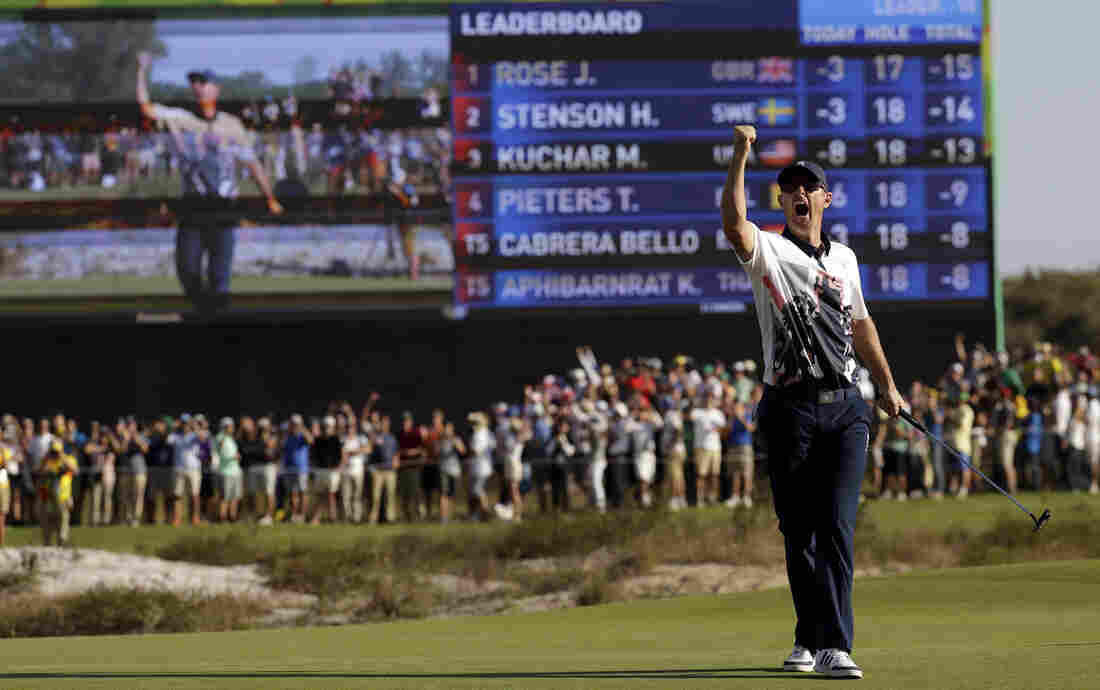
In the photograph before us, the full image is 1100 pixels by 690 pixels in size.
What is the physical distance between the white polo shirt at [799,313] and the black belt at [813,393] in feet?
0.08

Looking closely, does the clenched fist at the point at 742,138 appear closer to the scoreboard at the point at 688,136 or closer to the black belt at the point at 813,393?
the black belt at the point at 813,393

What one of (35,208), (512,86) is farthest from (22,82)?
(512,86)

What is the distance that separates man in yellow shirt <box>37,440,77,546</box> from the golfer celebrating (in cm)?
1791

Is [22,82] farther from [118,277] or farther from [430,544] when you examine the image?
[430,544]

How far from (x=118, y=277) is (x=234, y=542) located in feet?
21.5

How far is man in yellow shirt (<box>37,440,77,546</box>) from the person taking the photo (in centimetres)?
2342

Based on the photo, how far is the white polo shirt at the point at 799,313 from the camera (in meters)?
6.65

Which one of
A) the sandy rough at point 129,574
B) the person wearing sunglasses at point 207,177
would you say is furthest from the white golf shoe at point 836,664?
the person wearing sunglasses at point 207,177

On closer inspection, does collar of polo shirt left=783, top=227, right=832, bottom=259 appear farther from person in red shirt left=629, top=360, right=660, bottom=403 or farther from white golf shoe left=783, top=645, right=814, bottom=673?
person in red shirt left=629, top=360, right=660, bottom=403

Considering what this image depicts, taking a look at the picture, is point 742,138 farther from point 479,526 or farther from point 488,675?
point 479,526

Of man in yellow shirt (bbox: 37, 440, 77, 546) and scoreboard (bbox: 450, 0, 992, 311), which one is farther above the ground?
scoreboard (bbox: 450, 0, 992, 311)

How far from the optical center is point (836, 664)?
6.51 m

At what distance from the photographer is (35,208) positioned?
87.5 feet

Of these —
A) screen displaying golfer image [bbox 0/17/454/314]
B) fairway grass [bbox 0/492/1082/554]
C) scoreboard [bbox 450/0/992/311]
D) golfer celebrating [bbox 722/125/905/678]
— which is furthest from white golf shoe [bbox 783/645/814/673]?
screen displaying golfer image [bbox 0/17/454/314]
